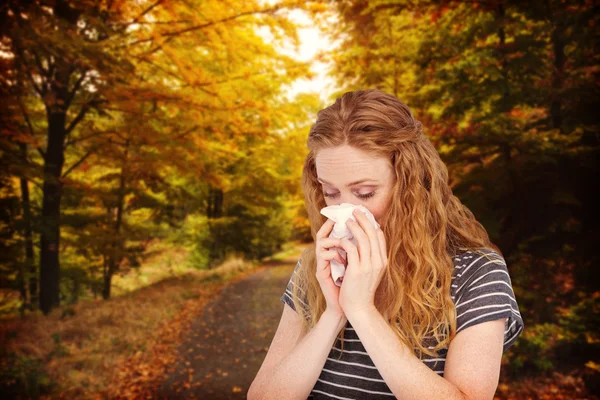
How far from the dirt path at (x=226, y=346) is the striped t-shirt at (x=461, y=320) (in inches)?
171

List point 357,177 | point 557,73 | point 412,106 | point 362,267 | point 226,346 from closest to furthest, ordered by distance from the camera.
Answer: point 362,267 < point 357,177 < point 557,73 < point 412,106 < point 226,346

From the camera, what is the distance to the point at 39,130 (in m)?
9.26

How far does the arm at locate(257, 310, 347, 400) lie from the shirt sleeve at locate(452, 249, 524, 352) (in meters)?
0.44

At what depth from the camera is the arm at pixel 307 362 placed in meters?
1.28

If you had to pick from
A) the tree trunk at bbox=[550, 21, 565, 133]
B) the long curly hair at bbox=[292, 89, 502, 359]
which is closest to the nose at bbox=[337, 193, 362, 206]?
the long curly hair at bbox=[292, 89, 502, 359]

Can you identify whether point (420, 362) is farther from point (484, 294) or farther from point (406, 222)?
point (406, 222)

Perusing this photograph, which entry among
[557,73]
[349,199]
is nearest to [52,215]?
[349,199]

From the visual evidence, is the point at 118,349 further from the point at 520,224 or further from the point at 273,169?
the point at 273,169

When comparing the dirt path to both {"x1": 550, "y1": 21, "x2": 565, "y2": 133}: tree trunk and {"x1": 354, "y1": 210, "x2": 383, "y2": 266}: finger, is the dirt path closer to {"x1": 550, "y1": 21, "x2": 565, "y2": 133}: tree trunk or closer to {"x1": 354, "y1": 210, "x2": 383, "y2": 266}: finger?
{"x1": 354, "y1": 210, "x2": 383, "y2": 266}: finger

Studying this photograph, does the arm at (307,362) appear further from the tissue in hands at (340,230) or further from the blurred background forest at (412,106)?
the blurred background forest at (412,106)

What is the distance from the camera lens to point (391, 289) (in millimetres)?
1534

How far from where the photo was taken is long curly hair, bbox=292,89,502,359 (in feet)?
4.72

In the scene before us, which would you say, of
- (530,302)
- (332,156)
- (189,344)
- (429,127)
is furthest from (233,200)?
(332,156)

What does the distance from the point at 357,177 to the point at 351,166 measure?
51 mm
